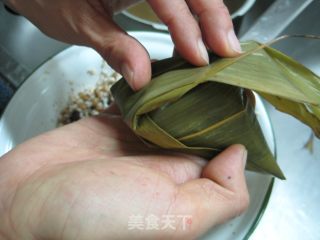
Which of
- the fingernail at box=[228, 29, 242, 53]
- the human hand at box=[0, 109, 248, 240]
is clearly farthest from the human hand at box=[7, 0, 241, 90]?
the human hand at box=[0, 109, 248, 240]

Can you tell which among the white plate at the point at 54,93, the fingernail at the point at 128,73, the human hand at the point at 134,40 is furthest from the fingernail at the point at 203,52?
the white plate at the point at 54,93

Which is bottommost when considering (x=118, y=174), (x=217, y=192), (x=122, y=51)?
(x=217, y=192)

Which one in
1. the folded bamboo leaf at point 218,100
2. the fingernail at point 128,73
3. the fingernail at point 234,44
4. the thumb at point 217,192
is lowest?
the thumb at point 217,192

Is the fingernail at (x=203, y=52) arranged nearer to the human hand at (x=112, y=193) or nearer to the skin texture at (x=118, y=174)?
the skin texture at (x=118, y=174)

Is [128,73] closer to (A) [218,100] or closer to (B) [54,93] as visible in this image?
(A) [218,100]

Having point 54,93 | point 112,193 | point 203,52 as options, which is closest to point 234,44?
point 203,52

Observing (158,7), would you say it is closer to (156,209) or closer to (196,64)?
(196,64)

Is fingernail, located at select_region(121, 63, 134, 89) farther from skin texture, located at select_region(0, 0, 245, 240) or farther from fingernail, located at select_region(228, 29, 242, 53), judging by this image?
fingernail, located at select_region(228, 29, 242, 53)

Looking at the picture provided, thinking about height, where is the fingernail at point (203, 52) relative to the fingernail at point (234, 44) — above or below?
above

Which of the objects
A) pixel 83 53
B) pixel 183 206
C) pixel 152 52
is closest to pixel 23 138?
pixel 83 53
